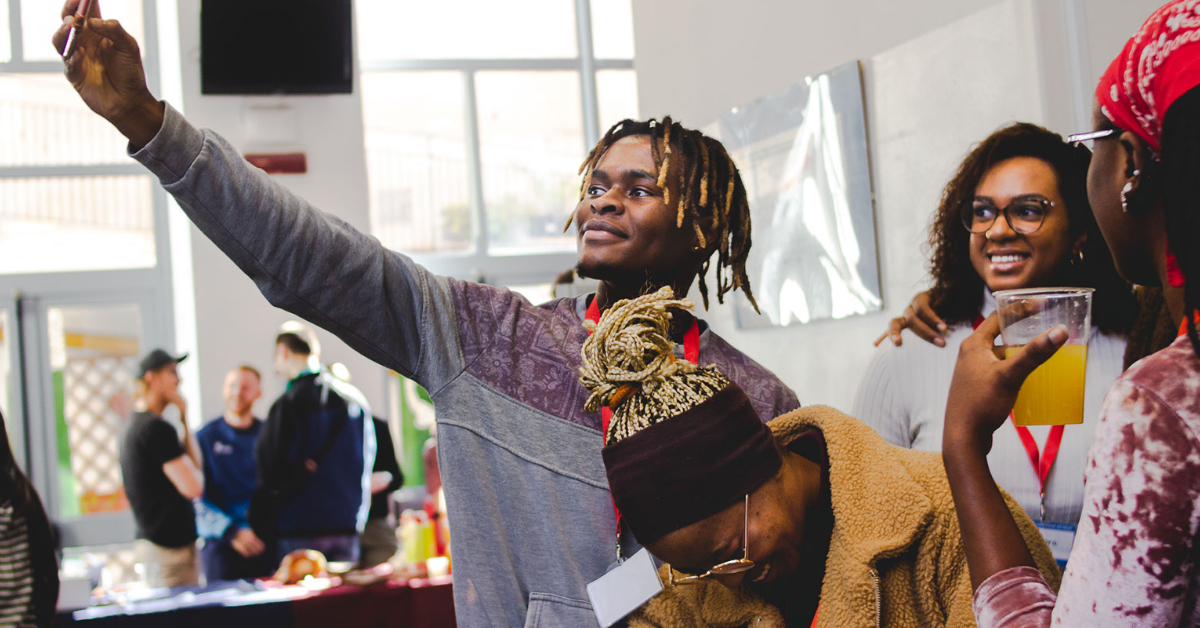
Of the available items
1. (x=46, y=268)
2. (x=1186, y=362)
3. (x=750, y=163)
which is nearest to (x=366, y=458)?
(x=750, y=163)

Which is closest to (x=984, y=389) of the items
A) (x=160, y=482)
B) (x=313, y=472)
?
(x=313, y=472)

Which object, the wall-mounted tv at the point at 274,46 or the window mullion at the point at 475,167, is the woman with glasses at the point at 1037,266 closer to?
the wall-mounted tv at the point at 274,46

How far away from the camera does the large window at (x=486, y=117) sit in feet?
24.0

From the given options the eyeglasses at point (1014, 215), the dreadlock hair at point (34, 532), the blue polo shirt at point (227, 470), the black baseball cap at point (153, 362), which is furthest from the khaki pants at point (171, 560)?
the eyeglasses at point (1014, 215)

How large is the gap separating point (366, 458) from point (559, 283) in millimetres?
1232

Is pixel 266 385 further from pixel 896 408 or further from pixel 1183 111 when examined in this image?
pixel 1183 111

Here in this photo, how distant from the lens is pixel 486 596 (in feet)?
4.28

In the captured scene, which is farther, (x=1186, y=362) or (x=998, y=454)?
(x=998, y=454)

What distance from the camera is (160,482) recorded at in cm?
421

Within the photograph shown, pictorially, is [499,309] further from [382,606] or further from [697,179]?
[382,606]

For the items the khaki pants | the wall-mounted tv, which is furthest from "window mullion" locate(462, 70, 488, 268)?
the khaki pants

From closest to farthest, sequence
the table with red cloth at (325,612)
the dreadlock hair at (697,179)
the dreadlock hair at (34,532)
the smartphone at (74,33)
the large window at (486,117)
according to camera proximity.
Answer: the smartphone at (74,33)
the dreadlock hair at (697,179)
the dreadlock hair at (34,532)
the table with red cloth at (325,612)
the large window at (486,117)

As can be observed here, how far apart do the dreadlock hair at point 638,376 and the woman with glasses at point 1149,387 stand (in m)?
0.42

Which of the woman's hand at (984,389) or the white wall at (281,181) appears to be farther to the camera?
the white wall at (281,181)
